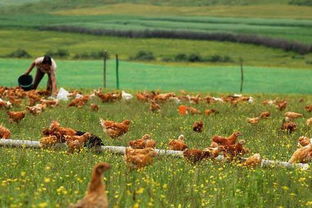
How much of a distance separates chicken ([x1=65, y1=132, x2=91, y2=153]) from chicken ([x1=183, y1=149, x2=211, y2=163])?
206 cm

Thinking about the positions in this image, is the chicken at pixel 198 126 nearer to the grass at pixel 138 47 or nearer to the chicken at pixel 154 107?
the chicken at pixel 154 107

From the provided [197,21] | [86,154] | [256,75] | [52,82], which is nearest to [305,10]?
[197,21]

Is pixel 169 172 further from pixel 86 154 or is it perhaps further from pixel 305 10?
pixel 305 10

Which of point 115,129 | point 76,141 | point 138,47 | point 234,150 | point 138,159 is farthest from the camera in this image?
point 138,47

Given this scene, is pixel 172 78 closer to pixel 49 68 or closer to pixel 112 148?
pixel 49 68

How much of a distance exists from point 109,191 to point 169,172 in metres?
1.93

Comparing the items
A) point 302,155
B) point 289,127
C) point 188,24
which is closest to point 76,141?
point 302,155

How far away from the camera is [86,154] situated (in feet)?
44.4

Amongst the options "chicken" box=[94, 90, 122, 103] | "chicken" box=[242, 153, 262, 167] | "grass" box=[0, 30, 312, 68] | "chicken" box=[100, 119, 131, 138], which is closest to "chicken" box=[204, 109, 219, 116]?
"chicken" box=[94, 90, 122, 103]

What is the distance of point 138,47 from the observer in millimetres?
96938

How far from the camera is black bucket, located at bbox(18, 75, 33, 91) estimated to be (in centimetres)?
2891

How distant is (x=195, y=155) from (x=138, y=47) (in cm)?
8446

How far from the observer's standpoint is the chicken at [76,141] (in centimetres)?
1382

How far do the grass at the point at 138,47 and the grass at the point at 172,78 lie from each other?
27.8 metres
